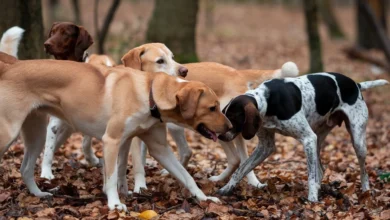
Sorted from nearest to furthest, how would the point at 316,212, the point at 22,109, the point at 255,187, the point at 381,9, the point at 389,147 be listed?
the point at 22,109 → the point at 316,212 → the point at 255,187 → the point at 389,147 → the point at 381,9

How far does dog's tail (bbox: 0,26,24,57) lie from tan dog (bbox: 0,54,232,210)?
Answer: 1465 millimetres

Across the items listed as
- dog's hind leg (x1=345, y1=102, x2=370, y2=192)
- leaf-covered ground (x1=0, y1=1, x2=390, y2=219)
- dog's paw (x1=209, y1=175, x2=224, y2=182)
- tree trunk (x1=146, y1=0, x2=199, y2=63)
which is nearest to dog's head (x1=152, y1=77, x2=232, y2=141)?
leaf-covered ground (x1=0, y1=1, x2=390, y2=219)

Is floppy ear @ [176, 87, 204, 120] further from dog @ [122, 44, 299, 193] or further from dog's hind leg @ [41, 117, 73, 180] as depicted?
dog's hind leg @ [41, 117, 73, 180]

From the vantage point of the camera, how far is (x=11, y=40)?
713 centimetres

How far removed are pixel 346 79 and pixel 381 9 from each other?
16.1 m

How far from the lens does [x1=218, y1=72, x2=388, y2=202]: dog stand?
6.05 meters

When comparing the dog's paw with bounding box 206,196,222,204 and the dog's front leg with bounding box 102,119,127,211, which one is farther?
the dog's paw with bounding box 206,196,222,204

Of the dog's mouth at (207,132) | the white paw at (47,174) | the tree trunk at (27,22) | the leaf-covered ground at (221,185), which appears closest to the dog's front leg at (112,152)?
the leaf-covered ground at (221,185)

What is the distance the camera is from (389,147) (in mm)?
10070

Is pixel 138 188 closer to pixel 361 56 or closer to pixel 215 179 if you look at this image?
pixel 215 179

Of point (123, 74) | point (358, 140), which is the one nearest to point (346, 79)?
point (358, 140)

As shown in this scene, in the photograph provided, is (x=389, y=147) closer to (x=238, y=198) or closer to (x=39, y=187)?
(x=238, y=198)

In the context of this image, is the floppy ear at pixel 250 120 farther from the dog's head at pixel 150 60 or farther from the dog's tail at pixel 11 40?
the dog's tail at pixel 11 40

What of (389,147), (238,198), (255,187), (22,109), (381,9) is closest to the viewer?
(22,109)
